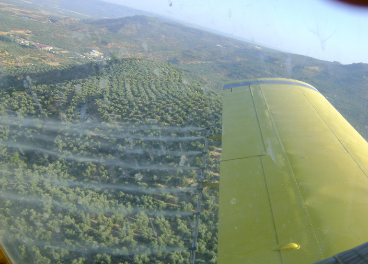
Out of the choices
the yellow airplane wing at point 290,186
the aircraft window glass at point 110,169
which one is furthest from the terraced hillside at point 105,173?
the yellow airplane wing at point 290,186

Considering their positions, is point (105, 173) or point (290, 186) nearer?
point (290, 186)

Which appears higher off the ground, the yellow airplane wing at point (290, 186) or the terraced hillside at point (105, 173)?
the yellow airplane wing at point (290, 186)

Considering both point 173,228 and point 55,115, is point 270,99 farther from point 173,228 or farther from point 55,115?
point 55,115

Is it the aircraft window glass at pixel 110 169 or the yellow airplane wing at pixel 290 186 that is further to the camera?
the aircraft window glass at pixel 110 169

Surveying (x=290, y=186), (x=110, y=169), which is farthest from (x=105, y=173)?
(x=290, y=186)

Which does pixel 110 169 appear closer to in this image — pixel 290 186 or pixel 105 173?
pixel 105 173

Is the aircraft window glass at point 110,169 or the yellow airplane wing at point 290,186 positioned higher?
the yellow airplane wing at point 290,186

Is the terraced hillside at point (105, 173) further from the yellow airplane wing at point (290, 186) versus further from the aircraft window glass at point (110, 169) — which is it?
the yellow airplane wing at point (290, 186)
